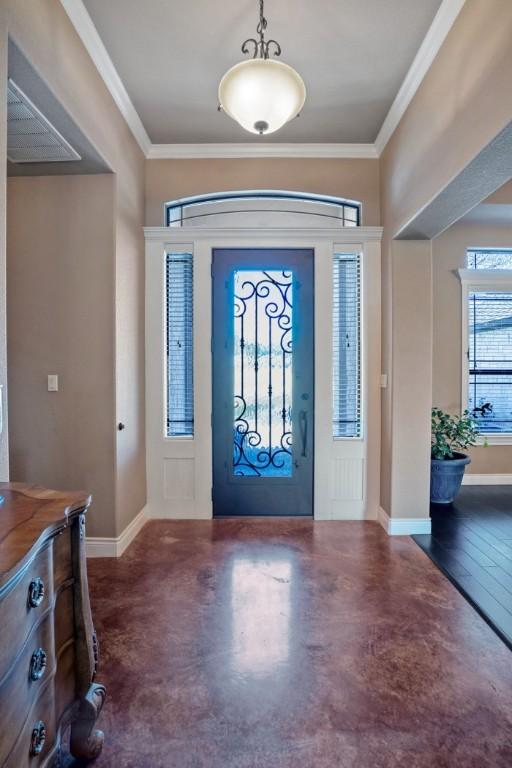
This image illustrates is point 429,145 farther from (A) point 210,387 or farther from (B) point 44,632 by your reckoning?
(B) point 44,632

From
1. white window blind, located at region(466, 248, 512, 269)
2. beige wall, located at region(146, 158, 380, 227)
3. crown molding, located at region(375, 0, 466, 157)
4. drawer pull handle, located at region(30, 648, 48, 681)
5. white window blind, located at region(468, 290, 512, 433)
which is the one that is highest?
crown molding, located at region(375, 0, 466, 157)

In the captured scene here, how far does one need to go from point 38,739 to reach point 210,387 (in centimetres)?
281

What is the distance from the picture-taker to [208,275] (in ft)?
12.3

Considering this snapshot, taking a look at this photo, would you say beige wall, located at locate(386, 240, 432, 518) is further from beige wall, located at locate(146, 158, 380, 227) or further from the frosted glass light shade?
the frosted glass light shade

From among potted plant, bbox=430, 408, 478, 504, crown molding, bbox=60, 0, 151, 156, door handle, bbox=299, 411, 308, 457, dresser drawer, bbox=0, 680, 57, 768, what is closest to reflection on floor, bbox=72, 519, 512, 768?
dresser drawer, bbox=0, 680, 57, 768

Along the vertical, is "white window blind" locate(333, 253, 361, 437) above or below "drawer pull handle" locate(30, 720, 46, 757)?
above

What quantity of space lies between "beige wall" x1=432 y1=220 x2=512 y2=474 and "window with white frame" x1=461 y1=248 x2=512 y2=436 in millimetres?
117

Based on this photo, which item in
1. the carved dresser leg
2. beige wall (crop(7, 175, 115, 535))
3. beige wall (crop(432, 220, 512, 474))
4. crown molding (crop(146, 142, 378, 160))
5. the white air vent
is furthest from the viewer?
beige wall (crop(432, 220, 512, 474))

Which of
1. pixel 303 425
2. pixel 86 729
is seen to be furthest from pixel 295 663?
pixel 303 425

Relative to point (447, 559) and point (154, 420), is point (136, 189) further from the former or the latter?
point (447, 559)

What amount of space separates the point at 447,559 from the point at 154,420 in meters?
2.54

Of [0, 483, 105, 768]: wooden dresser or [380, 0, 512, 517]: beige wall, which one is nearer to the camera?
[0, 483, 105, 768]: wooden dresser

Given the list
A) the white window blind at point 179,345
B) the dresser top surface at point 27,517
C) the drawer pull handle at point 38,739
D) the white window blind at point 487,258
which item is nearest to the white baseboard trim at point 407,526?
the white window blind at point 179,345

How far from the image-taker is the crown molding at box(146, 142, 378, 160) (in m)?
3.65
